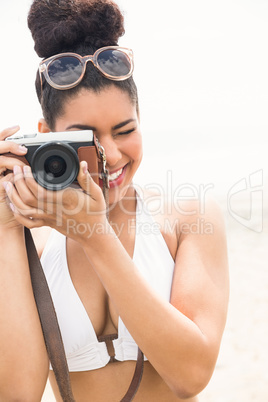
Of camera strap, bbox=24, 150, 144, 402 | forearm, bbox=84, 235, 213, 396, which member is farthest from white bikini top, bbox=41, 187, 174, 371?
forearm, bbox=84, 235, 213, 396

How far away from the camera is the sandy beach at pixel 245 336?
14.5ft

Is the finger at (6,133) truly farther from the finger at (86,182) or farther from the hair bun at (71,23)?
the hair bun at (71,23)

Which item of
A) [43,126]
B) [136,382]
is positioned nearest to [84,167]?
[43,126]

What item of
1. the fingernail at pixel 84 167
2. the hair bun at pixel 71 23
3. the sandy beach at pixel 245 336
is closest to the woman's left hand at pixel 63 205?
the fingernail at pixel 84 167

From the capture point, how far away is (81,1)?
6.72ft

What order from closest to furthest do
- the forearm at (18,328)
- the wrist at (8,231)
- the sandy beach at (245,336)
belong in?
the forearm at (18,328), the wrist at (8,231), the sandy beach at (245,336)

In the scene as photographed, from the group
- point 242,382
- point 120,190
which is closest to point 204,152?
point 242,382

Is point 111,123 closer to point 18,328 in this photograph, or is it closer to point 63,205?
point 63,205

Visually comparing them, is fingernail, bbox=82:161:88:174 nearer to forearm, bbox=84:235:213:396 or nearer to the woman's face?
forearm, bbox=84:235:213:396

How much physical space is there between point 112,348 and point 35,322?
1.13 feet

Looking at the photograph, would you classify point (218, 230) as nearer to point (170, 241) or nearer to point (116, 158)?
point (170, 241)

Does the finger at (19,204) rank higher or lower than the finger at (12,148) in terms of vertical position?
lower

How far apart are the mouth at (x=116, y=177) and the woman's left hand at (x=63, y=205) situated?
1.39 feet

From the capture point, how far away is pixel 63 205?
1601mm
